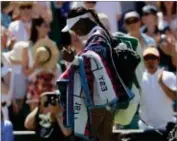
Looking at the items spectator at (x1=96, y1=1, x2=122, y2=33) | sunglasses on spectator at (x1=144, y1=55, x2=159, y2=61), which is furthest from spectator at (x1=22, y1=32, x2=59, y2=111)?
sunglasses on spectator at (x1=144, y1=55, x2=159, y2=61)

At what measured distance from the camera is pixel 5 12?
942 centimetres

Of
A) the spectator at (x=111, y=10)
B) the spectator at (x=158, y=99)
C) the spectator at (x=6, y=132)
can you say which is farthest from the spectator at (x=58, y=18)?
the spectator at (x=6, y=132)

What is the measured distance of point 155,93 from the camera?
7.91 meters

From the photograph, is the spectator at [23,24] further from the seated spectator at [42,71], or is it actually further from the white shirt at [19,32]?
the seated spectator at [42,71]

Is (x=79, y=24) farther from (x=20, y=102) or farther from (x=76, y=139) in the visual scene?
(x=20, y=102)

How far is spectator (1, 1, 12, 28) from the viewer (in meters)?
9.37

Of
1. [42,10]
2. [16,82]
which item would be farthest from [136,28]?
[16,82]

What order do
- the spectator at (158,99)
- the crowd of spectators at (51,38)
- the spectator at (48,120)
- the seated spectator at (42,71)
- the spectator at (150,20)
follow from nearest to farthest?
1. the spectator at (48,120)
2. the spectator at (158,99)
3. the crowd of spectators at (51,38)
4. the seated spectator at (42,71)
5. the spectator at (150,20)

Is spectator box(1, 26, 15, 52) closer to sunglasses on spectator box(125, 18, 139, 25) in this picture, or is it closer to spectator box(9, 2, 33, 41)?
spectator box(9, 2, 33, 41)

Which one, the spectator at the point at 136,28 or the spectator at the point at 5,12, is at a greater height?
the spectator at the point at 5,12

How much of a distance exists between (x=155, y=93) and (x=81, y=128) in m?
1.89

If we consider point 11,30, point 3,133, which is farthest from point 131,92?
point 11,30

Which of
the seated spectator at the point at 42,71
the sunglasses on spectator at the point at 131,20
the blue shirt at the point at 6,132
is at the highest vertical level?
the sunglasses on spectator at the point at 131,20

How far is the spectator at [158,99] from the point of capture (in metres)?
7.82
